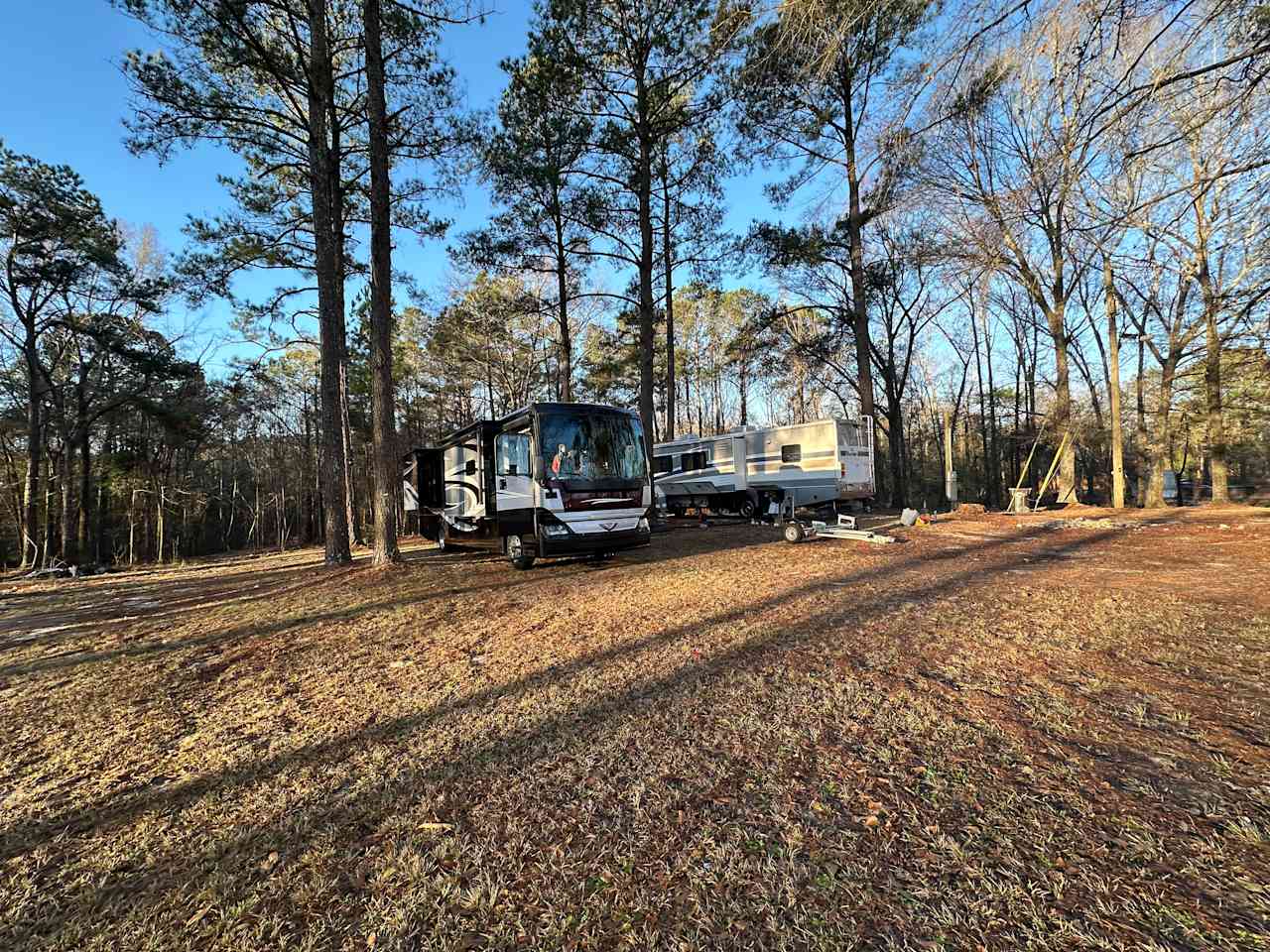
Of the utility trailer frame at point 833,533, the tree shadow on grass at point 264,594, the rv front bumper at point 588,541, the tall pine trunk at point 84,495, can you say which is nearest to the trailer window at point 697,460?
the tree shadow on grass at point 264,594

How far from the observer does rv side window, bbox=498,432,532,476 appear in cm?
759

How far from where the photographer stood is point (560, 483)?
7250 mm

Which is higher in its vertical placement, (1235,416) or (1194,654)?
(1235,416)

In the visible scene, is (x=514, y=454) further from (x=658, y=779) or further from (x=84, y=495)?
(x=84, y=495)

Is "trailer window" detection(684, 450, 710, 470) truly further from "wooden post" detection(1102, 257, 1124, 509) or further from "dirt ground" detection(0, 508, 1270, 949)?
"dirt ground" detection(0, 508, 1270, 949)

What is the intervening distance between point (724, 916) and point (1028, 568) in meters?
6.52

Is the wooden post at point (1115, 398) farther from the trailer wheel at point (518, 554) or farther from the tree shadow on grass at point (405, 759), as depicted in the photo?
the trailer wheel at point (518, 554)

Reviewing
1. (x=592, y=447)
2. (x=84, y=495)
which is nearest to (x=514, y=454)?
(x=592, y=447)

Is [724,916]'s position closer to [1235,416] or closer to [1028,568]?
[1028,568]

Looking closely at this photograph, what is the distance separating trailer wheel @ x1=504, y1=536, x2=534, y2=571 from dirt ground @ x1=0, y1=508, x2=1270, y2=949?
2.97 m

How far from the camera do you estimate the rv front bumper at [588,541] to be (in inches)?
283

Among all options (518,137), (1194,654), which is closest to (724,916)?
(1194,654)

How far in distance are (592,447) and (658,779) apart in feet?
19.2

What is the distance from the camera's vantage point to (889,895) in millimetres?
1519
